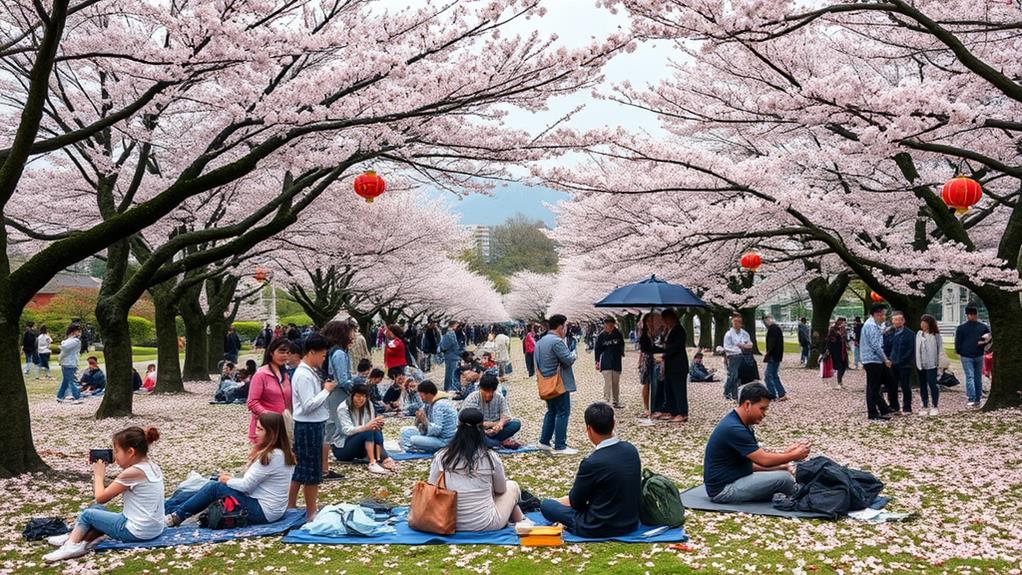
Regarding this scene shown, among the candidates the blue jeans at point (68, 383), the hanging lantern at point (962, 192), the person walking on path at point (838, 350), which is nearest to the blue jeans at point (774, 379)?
the person walking on path at point (838, 350)

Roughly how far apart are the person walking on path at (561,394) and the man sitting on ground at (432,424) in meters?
1.12

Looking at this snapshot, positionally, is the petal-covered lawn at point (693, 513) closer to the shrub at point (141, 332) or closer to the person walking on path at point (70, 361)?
the person walking on path at point (70, 361)

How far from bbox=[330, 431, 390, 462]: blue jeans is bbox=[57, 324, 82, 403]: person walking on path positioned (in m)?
10.3

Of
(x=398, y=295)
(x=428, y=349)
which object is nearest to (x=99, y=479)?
(x=428, y=349)

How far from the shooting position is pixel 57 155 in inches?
653

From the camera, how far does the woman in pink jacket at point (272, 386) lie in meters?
6.60

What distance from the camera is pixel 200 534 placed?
5.52 m

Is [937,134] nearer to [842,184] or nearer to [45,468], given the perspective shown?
[842,184]

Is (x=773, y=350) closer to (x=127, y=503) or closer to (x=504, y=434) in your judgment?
(x=504, y=434)

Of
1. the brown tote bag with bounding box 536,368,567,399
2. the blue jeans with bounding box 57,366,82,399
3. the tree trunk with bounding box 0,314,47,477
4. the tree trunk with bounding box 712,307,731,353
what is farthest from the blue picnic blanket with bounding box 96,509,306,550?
the tree trunk with bounding box 712,307,731,353

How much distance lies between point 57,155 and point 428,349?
34.5 ft

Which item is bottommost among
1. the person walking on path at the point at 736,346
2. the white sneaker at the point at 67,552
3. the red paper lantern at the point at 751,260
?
the white sneaker at the point at 67,552

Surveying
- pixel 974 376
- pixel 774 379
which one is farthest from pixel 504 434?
pixel 974 376

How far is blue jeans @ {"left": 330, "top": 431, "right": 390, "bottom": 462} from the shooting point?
8281mm
